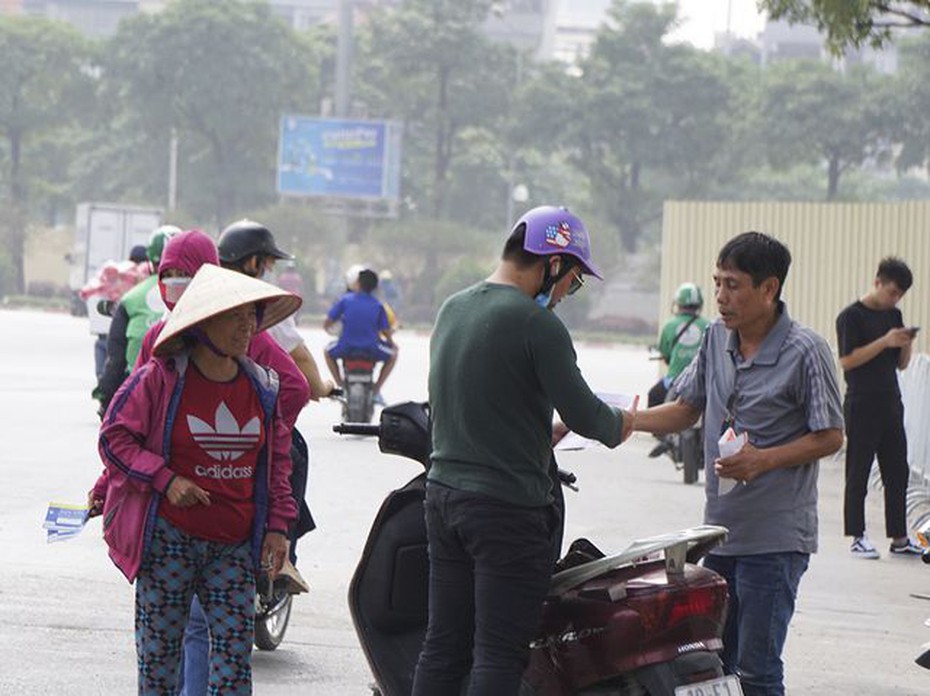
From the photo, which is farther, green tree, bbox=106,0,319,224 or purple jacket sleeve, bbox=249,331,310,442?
green tree, bbox=106,0,319,224

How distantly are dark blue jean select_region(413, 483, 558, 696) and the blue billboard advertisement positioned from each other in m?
65.4

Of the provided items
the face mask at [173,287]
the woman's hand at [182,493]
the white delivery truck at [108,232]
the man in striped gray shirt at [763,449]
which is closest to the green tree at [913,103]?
the white delivery truck at [108,232]

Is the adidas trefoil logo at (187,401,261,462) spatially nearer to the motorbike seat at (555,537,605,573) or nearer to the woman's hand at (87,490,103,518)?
the woman's hand at (87,490,103,518)

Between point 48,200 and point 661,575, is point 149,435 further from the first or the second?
point 48,200

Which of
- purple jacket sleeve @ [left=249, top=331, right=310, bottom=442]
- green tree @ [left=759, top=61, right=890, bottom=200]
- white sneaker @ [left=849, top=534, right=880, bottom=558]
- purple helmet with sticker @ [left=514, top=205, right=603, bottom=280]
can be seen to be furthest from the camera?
green tree @ [left=759, top=61, right=890, bottom=200]

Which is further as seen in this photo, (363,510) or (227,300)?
(363,510)

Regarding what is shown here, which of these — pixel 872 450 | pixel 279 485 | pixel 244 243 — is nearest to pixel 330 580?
pixel 244 243

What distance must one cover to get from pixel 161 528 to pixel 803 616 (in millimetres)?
5231

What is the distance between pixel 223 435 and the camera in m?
5.59

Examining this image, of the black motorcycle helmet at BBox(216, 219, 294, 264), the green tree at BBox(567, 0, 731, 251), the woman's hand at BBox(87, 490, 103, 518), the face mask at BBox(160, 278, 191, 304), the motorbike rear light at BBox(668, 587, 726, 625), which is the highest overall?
the green tree at BBox(567, 0, 731, 251)

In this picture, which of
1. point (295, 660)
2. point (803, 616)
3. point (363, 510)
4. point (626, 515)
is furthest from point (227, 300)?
point (626, 515)

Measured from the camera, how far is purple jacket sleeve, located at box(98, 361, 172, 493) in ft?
18.1

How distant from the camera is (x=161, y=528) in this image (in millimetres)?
5582

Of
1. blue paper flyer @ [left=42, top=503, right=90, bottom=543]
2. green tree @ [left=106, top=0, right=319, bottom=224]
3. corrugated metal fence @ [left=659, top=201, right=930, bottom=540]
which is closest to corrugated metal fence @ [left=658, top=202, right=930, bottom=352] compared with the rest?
corrugated metal fence @ [left=659, top=201, right=930, bottom=540]
